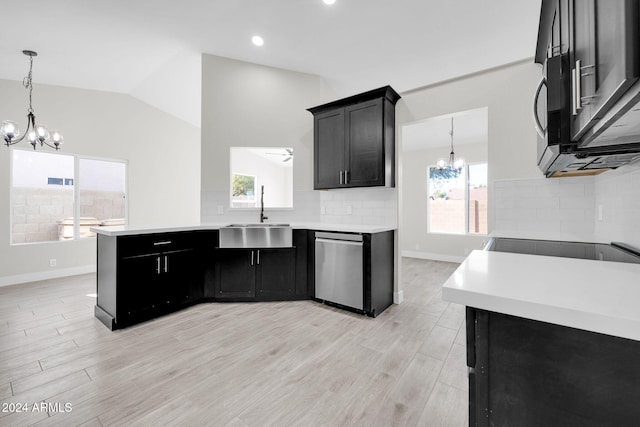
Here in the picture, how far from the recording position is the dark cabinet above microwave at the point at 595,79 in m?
0.53

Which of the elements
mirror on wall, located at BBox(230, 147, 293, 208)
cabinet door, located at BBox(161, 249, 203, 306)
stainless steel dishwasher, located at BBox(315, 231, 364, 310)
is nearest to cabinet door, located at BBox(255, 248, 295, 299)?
stainless steel dishwasher, located at BBox(315, 231, 364, 310)

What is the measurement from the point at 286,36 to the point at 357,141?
1.49 m

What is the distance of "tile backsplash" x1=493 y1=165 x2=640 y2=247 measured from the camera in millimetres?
1587

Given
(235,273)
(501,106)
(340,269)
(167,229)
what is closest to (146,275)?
(167,229)

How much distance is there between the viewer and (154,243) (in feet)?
9.03

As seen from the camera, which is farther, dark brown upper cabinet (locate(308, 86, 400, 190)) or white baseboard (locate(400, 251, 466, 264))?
white baseboard (locate(400, 251, 466, 264))

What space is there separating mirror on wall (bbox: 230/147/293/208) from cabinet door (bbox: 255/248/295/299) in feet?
14.4

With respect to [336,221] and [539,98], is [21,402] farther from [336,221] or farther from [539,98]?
[539,98]

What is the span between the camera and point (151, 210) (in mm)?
5633

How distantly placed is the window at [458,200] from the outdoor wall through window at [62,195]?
654cm

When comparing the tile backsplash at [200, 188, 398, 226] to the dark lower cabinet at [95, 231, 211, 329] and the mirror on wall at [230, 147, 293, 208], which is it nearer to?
the dark lower cabinet at [95, 231, 211, 329]

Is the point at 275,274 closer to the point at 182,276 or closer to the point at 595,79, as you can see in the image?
the point at 182,276

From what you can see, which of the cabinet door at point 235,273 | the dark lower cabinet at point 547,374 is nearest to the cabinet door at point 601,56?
the dark lower cabinet at point 547,374

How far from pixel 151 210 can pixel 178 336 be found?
411cm
